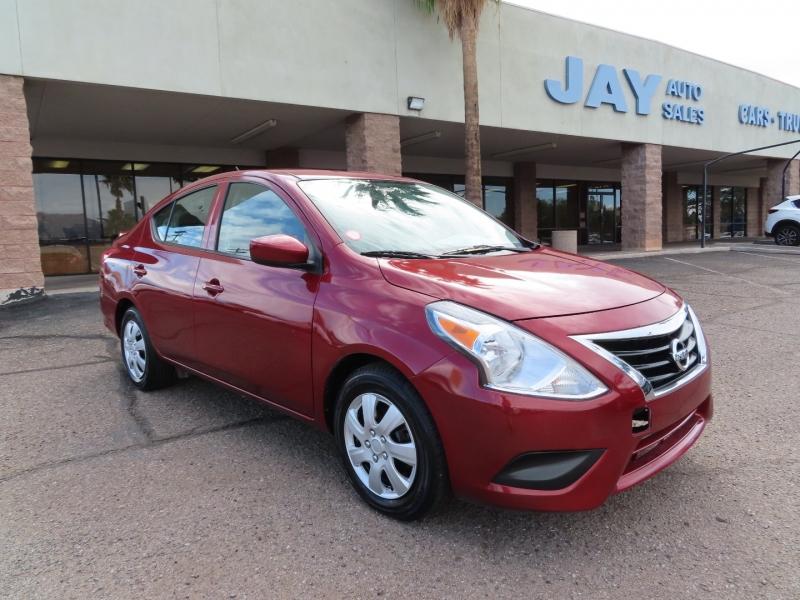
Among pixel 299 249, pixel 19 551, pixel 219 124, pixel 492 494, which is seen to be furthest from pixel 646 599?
pixel 219 124

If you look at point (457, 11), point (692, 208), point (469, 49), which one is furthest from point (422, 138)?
point (692, 208)

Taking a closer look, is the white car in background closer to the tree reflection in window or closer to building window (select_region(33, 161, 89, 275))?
the tree reflection in window

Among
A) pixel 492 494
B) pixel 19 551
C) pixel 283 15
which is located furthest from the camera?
pixel 283 15

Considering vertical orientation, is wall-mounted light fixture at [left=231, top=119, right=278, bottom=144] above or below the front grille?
above

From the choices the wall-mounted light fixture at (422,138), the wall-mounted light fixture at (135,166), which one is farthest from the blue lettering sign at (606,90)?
the wall-mounted light fixture at (135,166)

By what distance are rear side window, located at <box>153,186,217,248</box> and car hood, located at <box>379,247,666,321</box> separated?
5.44 feet

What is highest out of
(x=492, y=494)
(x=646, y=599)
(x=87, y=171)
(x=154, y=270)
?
(x=87, y=171)

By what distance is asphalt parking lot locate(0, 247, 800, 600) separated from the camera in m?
2.09

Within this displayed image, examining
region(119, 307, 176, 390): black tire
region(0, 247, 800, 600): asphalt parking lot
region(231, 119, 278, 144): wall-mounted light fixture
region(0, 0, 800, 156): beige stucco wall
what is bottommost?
region(0, 247, 800, 600): asphalt parking lot

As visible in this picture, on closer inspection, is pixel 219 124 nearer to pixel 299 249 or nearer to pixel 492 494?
pixel 299 249

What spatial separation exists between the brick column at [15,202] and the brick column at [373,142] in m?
5.89

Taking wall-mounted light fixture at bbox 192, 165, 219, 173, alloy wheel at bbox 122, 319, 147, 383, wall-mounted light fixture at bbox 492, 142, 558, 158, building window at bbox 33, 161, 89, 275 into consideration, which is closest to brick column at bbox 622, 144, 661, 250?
wall-mounted light fixture at bbox 492, 142, 558, 158

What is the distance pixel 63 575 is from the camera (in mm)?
2182

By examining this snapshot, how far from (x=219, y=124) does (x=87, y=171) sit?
172 inches
